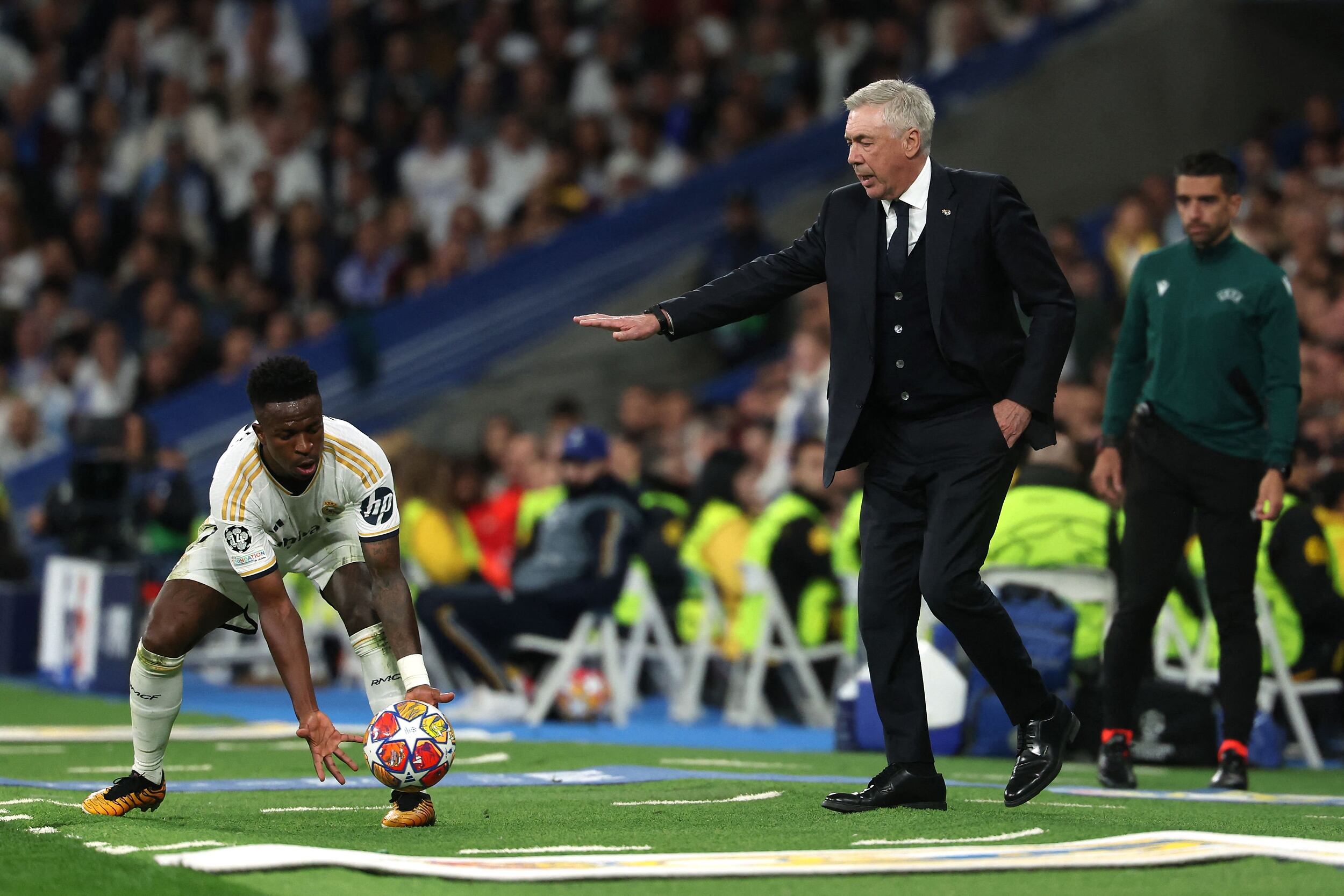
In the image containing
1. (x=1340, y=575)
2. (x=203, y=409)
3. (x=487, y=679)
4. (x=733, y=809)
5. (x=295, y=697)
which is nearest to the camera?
(x=295, y=697)

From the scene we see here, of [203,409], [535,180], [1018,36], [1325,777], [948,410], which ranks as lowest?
[1325,777]

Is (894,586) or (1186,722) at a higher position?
(894,586)

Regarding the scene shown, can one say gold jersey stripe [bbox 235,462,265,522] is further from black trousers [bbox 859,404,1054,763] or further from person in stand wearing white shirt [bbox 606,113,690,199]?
person in stand wearing white shirt [bbox 606,113,690,199]

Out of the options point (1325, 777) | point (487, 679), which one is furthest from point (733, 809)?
point (487, 679)

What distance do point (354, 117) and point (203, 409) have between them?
173 inches

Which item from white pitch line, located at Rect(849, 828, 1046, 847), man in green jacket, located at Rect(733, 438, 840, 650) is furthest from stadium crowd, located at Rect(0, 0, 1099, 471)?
white pitch line, located at Rect(849, 828, 1046, 847)

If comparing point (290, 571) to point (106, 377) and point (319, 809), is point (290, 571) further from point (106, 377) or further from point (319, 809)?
point (106, 377)

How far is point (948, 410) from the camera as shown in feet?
19.9

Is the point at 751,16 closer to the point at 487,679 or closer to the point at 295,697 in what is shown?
the point at 487,679

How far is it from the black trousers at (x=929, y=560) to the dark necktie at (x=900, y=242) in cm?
48

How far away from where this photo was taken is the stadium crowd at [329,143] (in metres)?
18.9

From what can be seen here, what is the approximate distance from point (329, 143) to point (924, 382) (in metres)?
15.4

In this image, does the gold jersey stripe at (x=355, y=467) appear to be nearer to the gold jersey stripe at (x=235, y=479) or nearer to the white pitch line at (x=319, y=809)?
the gold jersey stripe at (x=235, y=479)

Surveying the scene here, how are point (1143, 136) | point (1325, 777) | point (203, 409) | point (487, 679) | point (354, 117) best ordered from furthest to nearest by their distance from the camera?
1. point (354, 117)
2. point (1143, 136)
3. point (203, 409)
4. point (487, 679)
5. point (1325, 777)
